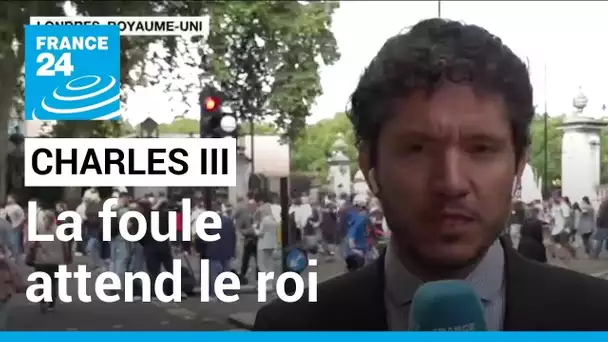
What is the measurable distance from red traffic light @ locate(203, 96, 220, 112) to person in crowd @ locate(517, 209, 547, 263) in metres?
1.30

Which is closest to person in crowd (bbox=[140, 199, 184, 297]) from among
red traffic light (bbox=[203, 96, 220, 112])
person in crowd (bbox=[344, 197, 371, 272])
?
red traffic light (bbox=[203, 96, 220, 112])

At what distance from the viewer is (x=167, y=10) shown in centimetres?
286

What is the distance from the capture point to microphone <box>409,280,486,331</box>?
2.62 meters

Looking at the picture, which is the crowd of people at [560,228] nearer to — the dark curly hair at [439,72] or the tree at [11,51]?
the dark curly hair at [439,72]

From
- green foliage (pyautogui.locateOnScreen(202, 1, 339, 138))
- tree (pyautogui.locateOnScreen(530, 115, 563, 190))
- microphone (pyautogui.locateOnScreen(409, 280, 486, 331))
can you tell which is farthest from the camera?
green foliage (pyautogui.locateOnScreen(202, 1, 339, 138))

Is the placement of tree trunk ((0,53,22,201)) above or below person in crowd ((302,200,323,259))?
above

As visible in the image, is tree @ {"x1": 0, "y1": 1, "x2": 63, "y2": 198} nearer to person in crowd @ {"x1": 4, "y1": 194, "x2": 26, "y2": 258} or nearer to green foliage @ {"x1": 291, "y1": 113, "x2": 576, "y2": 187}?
person in crowd @ {"x1": 4, "y1": 194, "x2": 26, "y2": 258}

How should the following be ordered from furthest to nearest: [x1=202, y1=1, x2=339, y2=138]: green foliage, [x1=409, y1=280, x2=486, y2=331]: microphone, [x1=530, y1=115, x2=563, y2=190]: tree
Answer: [x1=202, y1=1, x2=339, y2=138]: green foliage
[x1=530, y1=115, x2=563, y2=190]: tree
[x1=409, y1=280, x2=486, y2=331]: microphone

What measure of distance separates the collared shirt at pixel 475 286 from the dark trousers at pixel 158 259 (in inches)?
33.7

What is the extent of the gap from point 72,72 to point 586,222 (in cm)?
212

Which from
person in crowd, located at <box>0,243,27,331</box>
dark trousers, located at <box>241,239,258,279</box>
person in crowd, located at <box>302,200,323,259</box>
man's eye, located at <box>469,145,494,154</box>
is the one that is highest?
man's eye, located at <box>469,145,494,154</box>

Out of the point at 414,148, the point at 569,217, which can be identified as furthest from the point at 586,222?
the point at 414,148

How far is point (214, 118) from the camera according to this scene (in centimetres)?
285

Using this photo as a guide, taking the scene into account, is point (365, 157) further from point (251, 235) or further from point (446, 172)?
point (251, 235)
